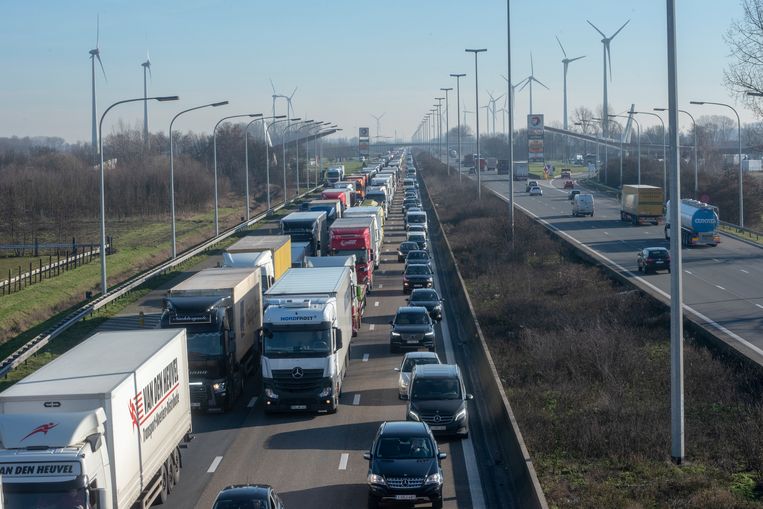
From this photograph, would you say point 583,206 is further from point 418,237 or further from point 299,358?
point 299,358

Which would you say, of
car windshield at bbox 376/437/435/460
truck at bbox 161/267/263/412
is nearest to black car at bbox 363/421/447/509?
car windshield at bbox 376/437/435/460

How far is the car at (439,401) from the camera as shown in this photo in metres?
21.0

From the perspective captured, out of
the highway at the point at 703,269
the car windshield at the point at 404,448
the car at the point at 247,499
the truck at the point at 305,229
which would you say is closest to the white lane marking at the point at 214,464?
the car windshield at the point at 404,448

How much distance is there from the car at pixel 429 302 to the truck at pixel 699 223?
2249 centimetres

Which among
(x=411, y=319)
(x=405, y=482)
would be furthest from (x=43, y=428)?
(x=411, y=319)

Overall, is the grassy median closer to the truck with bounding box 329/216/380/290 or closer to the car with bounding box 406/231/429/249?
the truck with bounding box 329/216/380/290

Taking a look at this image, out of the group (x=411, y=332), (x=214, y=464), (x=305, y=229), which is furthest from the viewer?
(x=305, y=229)

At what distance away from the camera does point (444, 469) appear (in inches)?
752

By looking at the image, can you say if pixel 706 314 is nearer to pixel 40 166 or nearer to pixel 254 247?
pixel 254 247

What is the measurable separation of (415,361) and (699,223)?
34.3 meters

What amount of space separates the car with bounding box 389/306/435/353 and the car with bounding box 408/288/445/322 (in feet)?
15.0

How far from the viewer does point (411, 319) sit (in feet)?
103

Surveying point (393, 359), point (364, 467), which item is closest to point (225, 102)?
point (393, 359)

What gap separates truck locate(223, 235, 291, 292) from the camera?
105 feet
